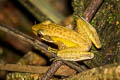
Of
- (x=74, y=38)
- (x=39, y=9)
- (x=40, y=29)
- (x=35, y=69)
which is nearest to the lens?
(x=74, y=38)

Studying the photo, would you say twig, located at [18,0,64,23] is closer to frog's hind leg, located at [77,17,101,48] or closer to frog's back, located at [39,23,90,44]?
frog's back, located at [39,23,90,44]

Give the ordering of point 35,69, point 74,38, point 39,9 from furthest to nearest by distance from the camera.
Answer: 1. point 39,9
2. point 35,69
3. point 74,38

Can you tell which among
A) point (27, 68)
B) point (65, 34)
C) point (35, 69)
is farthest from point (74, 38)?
point (27, 68)

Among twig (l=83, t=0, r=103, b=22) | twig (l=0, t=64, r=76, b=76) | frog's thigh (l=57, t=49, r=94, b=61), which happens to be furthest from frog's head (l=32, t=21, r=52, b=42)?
twig (l=83, t=0, r=103, b=22)

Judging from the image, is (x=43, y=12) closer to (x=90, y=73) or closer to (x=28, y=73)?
(x=28, y=73)

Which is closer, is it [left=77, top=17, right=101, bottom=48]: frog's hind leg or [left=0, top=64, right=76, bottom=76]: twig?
[left=77, top=17, right=101, bottom=48]: frog's hind leg

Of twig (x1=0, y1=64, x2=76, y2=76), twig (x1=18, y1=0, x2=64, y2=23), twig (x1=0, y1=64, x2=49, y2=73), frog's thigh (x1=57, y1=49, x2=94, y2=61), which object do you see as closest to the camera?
frog's thigh (x1=57, y1=49, x2=94, y2=61)

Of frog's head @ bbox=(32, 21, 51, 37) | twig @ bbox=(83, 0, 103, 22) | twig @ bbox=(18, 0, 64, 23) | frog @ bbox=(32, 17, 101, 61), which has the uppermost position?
twig @ bbox=(18, 0, 64, 23)

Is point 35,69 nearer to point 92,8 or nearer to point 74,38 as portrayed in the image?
point 74,38
